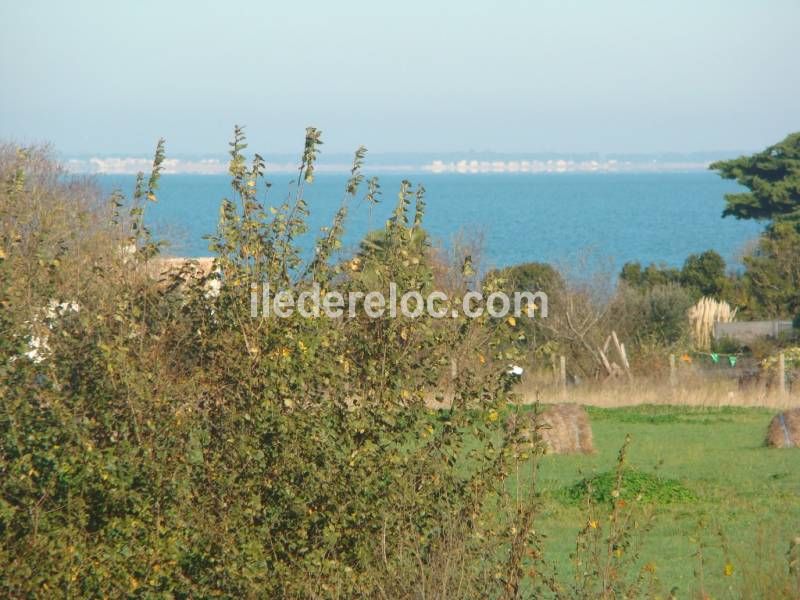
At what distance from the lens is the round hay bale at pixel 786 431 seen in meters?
18.1

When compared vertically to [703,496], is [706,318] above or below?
below

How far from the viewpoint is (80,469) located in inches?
224

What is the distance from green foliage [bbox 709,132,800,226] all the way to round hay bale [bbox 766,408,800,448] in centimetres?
3425

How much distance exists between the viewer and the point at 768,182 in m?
53.8

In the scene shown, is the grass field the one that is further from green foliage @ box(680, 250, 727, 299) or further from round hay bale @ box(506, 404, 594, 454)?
green foliage @ box(680, 250, 727, 299)

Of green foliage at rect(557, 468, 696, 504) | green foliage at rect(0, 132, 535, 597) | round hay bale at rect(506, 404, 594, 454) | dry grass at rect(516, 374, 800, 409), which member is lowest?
dry grass at rect(516, 374, 800, 409)

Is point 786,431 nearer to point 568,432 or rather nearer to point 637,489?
point 568,432

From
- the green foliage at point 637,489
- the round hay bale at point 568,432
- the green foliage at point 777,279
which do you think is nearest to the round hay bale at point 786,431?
the round hay bale at point 568,432

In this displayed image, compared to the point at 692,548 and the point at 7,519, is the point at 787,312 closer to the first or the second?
the point at 692,548

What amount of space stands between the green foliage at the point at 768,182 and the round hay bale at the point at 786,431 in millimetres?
34250

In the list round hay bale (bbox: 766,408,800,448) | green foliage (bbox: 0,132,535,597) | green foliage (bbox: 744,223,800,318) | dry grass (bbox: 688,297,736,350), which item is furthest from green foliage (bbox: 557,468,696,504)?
green foliage (bbox: 744,223,800,318)

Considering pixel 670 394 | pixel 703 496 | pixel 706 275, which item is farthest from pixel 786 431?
pixel 706 275

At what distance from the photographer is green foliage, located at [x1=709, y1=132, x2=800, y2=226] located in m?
52.7

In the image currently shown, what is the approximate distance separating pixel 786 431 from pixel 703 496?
504 cm
